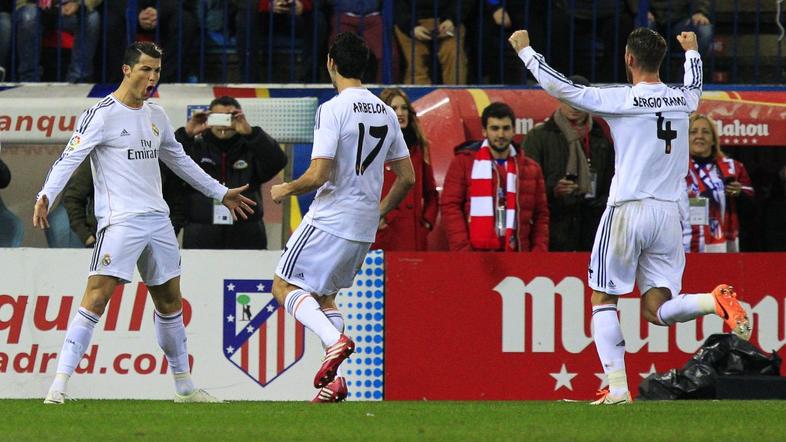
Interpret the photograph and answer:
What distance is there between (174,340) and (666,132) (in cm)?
339

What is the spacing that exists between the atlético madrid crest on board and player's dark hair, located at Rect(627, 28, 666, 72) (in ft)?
13.3

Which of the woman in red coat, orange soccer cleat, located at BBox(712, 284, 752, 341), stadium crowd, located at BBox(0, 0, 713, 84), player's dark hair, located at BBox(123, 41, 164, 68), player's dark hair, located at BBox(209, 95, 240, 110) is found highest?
stadium crowd, located at BBox(0, 0, 713, 84)

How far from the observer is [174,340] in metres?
10.2

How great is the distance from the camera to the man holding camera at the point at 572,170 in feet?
42.7

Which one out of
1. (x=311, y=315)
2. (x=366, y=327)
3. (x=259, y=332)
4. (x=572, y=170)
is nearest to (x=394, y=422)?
(x=311, y=315)

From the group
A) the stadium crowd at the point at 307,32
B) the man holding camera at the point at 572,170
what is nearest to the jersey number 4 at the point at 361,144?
the man holding camera at the point at 572,170

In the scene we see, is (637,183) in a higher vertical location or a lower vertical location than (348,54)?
lower

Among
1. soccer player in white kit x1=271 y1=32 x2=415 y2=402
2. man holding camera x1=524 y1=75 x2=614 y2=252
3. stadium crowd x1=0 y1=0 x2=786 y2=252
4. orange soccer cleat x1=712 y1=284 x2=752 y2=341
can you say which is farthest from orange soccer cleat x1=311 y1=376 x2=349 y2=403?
man holding camera x1=524 y1=75 x2=614 y2=252

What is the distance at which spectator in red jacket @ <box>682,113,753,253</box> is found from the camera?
12.9 m

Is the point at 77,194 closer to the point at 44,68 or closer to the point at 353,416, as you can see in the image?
the point at 44,68

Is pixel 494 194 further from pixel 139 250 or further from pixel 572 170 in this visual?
pixel 139 250

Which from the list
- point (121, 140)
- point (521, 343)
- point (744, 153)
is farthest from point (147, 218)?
point (744, 153)

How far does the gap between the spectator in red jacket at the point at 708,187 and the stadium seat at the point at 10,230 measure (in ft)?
18.2

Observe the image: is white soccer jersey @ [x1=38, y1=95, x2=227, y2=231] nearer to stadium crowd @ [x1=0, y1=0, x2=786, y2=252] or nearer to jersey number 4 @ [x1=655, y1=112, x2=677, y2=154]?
stadium crowd @ [x1=0, y1=0, x2=786, y2=252]
